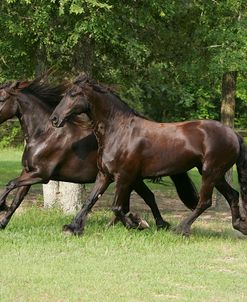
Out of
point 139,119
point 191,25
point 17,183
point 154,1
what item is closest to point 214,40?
point 191,25

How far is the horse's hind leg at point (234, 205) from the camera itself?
11.3m

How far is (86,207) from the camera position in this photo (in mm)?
10695

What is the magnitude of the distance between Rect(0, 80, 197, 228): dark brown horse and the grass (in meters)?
0.79

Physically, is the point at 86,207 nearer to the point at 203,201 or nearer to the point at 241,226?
the point at 203,201

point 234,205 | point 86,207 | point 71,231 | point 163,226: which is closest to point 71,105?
point 86,207

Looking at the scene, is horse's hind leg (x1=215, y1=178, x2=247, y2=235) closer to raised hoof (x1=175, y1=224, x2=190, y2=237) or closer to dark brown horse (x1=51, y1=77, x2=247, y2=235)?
dark brown horse (x1=51, y1=77, x2=247, y2=235)

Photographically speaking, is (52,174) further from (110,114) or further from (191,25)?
(191,25)

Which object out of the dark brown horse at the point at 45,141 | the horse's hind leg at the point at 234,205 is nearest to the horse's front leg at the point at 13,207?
the dark brown horse at the point at 45,141

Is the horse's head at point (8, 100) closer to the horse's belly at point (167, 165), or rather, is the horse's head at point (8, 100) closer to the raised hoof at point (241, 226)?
the horse's belly at point (167, 165)

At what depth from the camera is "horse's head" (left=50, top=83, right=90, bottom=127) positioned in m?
10.7

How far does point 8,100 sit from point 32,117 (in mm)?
460

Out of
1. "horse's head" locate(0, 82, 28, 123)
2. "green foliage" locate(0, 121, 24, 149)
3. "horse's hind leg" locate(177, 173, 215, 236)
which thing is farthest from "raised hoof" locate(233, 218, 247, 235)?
"green foliage" locate(0, 121, 24, 149)

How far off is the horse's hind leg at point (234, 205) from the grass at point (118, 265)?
180 millimetres

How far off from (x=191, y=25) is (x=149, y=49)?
1149 mm
